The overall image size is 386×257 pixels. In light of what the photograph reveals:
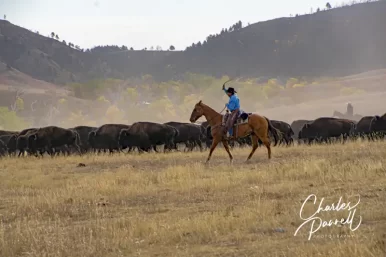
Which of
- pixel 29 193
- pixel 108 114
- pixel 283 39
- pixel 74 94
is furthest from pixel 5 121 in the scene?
pixel 283 39

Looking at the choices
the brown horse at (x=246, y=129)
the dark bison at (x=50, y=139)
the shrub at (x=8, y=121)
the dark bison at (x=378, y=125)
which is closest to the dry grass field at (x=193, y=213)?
the brown horse at (x=246, y=129)

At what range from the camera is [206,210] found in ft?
34.2

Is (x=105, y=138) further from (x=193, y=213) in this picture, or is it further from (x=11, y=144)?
(x=193, y=213)

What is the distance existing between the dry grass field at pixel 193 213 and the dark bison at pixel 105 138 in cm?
1423

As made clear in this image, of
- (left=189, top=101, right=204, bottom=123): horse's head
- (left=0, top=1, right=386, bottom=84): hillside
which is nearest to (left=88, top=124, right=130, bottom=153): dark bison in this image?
(left=189, top=101, right=204, bottom=123): horse's head

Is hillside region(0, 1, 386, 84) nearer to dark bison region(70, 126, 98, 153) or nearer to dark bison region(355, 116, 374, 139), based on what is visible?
dark bison region(355, 116, 374, 139)

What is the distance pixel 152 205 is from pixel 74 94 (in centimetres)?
15215

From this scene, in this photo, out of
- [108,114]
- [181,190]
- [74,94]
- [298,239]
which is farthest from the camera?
[74,94]

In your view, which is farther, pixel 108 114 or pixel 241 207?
pixel 108 114

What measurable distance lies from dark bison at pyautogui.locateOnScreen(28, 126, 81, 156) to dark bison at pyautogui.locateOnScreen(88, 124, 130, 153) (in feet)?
3.31

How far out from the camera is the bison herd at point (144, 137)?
101 ft

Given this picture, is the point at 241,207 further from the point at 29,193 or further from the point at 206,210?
the point at 29,193

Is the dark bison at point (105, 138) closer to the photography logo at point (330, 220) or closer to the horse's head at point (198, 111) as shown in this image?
the horse's head at point (198, 111)

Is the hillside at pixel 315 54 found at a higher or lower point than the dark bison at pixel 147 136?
higher
